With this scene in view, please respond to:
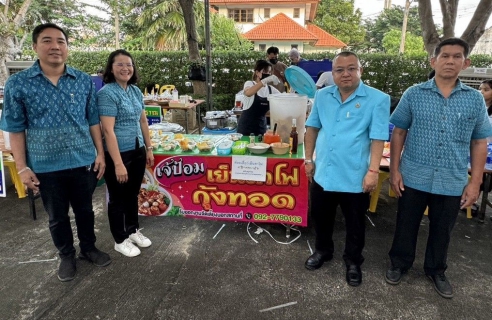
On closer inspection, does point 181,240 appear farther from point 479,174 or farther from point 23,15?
point 23,15

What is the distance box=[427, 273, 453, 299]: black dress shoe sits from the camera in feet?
7.84

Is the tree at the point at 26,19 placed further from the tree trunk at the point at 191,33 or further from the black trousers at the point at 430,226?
the black trousers at the point at 430,226

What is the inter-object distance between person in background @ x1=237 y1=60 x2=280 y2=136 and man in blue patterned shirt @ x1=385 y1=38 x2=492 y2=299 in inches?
77.6

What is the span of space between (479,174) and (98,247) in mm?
3148

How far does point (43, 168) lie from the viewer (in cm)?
230

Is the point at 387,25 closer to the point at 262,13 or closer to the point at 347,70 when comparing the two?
the point at 262,13

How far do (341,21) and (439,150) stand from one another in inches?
1295

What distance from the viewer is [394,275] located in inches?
101

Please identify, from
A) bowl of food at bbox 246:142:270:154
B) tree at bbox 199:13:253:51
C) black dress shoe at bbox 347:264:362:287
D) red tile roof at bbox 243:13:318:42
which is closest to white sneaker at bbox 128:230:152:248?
bowl of food at bbox 246:142:270:154

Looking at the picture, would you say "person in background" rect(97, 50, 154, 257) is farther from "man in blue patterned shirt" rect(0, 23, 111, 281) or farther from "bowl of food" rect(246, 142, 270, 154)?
"bowl of food" rect(246, 142, 270, 154)

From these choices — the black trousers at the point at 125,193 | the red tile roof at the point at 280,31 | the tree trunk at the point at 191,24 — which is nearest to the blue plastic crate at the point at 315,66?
the tree trunk at the point at 191,24

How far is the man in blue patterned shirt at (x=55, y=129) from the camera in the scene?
2.20 meters

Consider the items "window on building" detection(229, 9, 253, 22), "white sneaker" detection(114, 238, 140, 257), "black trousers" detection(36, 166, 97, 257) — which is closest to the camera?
"black trousers" detection(36, 166, 97, 257)

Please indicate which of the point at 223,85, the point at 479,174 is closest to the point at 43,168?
the point at 479,174
